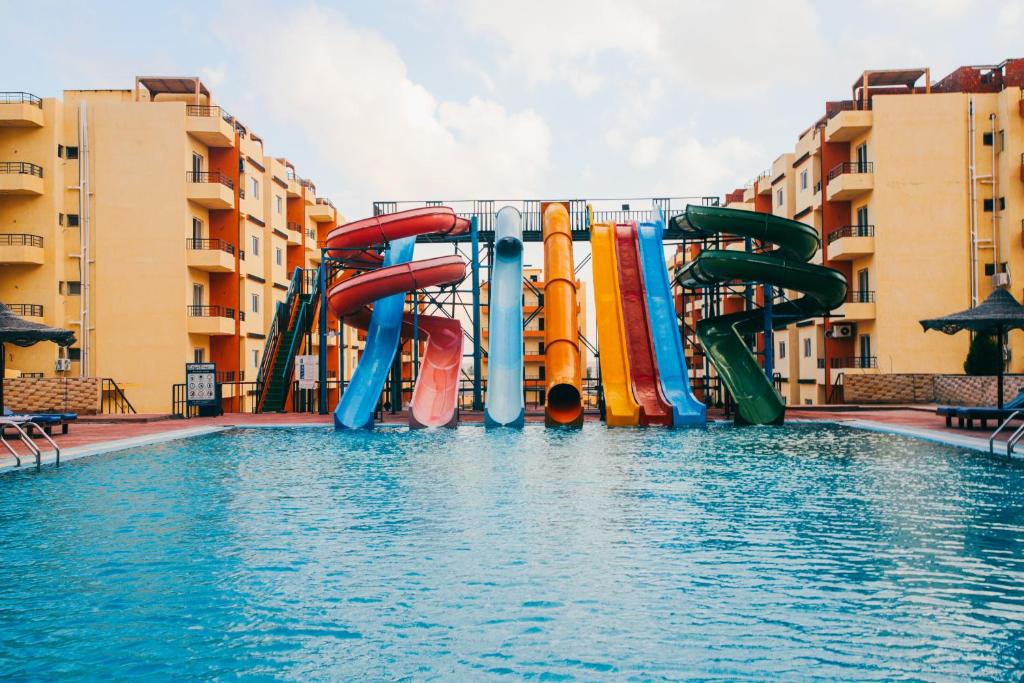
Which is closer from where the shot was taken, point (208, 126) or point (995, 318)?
point (995, 318)

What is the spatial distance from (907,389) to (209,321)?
29.0 metres

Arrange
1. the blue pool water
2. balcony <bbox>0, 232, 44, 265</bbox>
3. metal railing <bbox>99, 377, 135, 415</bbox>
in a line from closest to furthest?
the blue pool water → balcony <bbox>0, 232, 44, 265</bbox> → metal railing <bbox>99, 377, 135, 415</bbox>

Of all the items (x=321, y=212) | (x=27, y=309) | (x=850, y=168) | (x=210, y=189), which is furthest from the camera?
(x=321, y=212)

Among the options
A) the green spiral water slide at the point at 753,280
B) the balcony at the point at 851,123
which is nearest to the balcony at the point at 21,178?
the green spiral water slide at the point at 753,280

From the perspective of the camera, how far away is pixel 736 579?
772 centimetres

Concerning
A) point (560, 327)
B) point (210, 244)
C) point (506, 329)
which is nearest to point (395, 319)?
point (506, 329)

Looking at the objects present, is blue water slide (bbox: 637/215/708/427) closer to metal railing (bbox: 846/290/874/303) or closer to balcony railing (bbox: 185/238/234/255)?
metal railing (bbox: 846/290/874/303)

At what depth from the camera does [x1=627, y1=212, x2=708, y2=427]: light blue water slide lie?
23.4m

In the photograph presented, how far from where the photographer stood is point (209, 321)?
38438 millimetres

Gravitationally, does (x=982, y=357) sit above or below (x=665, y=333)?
below

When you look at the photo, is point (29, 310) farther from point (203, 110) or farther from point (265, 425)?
point (265, 425)

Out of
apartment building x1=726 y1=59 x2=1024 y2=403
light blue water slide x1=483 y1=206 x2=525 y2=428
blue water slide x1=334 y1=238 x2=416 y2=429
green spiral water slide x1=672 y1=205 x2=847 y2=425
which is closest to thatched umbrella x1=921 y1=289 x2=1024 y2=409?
green spiral water slide x1=672 y1=205 x2=847 y2=425

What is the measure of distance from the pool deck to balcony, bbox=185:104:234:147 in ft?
47.6

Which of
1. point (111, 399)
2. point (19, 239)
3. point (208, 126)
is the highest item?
point (208, 126)
